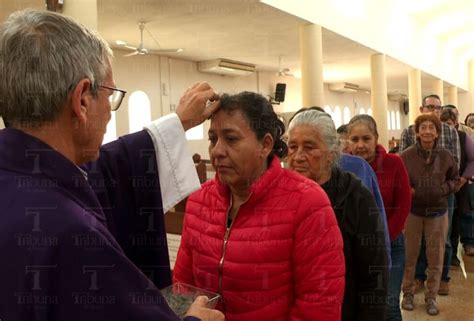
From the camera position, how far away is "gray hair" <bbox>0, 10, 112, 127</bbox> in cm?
100

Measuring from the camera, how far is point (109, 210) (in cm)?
157

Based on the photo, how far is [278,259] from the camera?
1.65 meters

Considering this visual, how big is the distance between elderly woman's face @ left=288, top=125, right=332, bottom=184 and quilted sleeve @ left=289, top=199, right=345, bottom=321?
58cm

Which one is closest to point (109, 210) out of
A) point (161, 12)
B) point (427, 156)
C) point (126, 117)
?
point (427, 156)

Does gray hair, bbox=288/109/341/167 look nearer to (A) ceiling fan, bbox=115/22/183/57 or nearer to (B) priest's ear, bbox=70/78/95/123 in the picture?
(B) priest's ear, bbox=70/78/95/123

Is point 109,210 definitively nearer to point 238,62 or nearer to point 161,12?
point 161,12

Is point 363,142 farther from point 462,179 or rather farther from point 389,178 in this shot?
point 462,179

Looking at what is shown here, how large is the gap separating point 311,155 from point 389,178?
1.57m

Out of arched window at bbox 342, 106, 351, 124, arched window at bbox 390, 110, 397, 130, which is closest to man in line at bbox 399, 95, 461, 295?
arched window at bbox 342, 106, 351, 124

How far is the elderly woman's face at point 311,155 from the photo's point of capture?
7.37 ft

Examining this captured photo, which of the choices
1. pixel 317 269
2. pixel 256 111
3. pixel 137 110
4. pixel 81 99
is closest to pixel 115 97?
pixel 81 99

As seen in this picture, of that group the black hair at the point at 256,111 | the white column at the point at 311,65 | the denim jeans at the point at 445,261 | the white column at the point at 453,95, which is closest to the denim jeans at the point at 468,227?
the denim jeans at the point at 445,261

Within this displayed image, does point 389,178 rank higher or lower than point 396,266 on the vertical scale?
higher

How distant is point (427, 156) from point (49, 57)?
3957 mm
